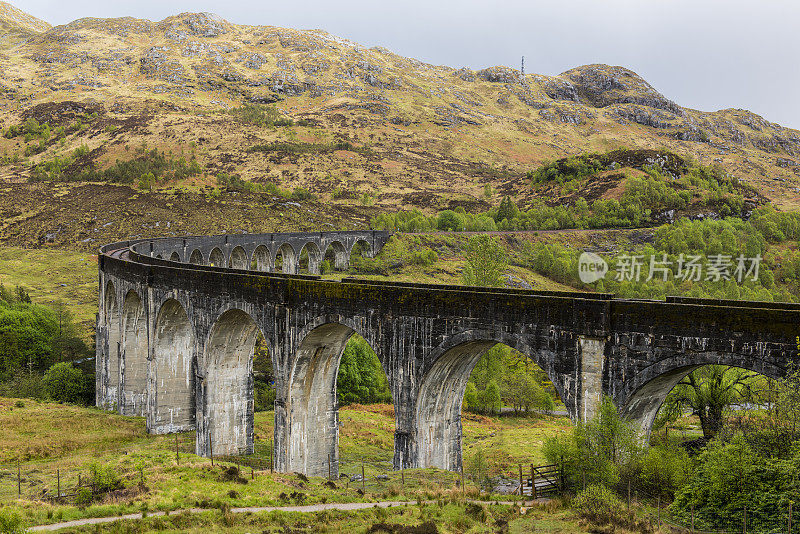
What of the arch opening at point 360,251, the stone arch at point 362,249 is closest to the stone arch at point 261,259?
the arch opening at point 360,251

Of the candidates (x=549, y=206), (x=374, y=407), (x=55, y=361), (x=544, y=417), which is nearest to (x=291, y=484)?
(x=374, y=407)

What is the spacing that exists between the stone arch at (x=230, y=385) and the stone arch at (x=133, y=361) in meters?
11.6

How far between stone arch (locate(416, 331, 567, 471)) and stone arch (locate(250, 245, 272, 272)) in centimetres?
6026

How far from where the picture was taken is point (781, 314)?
15.0 metres

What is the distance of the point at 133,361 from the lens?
40844mm

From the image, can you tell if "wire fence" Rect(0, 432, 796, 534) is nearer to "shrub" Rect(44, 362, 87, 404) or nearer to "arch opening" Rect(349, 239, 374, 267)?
"shrub" Rect(44, 362, 87, 404)

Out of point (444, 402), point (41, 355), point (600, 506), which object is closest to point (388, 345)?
point (444, 402)

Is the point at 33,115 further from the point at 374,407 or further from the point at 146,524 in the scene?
the point at 146,524

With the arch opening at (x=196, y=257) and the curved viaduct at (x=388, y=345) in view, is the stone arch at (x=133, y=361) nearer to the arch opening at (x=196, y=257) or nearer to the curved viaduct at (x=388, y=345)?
the curved viaduct at (x=388, y=345)

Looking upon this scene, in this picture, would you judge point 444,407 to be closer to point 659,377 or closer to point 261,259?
point 659,377

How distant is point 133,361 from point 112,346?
10.8 feet

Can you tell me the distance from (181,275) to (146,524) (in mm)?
16682

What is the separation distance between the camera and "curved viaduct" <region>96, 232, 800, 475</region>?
1673cm

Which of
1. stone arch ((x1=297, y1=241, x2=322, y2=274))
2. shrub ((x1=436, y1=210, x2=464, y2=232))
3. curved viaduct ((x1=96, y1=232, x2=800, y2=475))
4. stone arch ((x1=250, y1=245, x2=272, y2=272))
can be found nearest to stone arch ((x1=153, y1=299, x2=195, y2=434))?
curved viaduct ((x1=96, y1=232, x2=800, y2=475))
